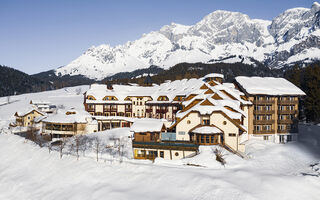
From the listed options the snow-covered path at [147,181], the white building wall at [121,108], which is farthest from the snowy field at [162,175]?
the white building wall at [121,108]

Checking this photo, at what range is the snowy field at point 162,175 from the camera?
101 ft

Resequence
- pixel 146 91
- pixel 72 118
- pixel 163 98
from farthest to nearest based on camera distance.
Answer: pixel 146 91 < pixel 163 98 < pixel 72 118

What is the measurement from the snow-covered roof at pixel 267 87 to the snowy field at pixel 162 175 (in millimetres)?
10845

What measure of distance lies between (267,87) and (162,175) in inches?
1385

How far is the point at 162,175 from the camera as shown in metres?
35.0

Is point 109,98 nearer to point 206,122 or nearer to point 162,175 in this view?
point 206,122

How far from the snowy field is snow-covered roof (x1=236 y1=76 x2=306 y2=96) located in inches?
427

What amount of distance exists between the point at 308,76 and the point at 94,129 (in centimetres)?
5552

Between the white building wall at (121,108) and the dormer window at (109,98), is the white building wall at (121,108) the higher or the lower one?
the lower one

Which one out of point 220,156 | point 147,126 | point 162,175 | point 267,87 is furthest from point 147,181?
point 267,87

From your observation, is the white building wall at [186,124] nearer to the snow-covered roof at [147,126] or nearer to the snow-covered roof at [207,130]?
the snow-covered roof at [207,130]

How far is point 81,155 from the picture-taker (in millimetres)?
46188

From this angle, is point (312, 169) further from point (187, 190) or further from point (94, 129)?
point (94, 129)

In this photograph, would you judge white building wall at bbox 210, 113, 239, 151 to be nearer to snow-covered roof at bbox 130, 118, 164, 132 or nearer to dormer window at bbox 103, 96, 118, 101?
snow-covered roof at bbox 130, 118, 164, 132
